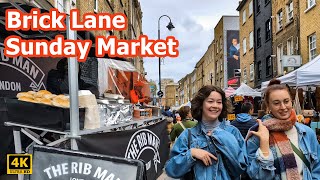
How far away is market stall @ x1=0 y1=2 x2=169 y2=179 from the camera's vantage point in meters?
3.46

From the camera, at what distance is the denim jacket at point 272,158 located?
8.19 ft

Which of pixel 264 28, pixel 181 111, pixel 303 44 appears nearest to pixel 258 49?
pixel 264 28

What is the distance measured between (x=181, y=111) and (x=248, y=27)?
1012 inches

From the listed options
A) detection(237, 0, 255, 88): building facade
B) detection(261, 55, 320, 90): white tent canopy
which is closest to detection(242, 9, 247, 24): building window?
detection(237, 0, 255, 88): building facade

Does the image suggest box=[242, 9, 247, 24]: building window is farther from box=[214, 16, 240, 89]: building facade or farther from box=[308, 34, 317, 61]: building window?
box=[308, 34, 317, 61]: building window

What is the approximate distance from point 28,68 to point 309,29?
15840mm

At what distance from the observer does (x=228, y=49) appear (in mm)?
44031

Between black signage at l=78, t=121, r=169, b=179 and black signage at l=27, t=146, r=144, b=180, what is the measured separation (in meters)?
0.55

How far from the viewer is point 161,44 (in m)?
5.10

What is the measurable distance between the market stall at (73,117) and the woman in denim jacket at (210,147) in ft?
3.78

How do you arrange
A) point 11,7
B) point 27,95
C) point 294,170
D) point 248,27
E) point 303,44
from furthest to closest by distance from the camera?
point 248,27
point 303,44
point 11,7
point 27,95
point 294,170

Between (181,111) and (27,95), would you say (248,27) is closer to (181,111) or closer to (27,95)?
(181,111)

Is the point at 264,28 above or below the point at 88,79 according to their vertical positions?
above

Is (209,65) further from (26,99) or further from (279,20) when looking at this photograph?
(26,99)
